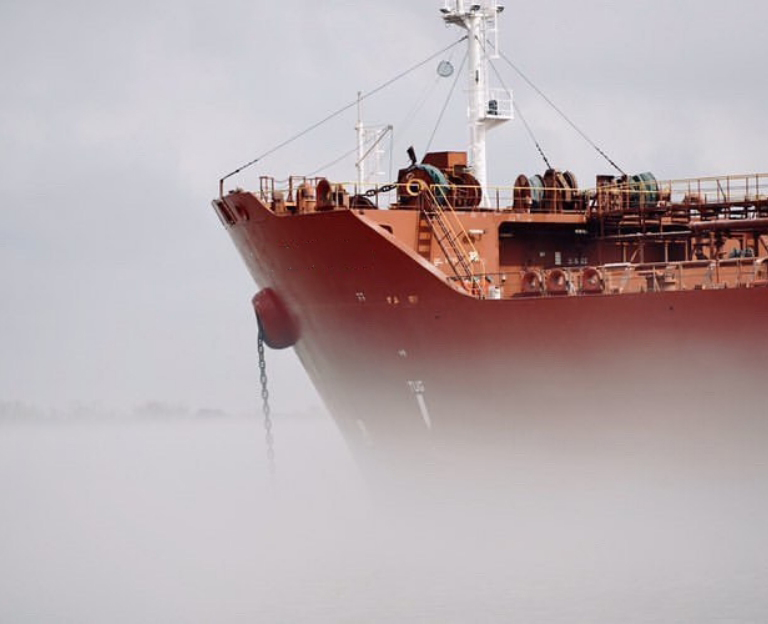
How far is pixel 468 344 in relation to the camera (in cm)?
3247

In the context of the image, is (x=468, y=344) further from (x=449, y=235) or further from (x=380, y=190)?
(x=380, y=190)

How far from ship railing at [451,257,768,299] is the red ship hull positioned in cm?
68

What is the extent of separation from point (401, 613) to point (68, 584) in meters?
6.84

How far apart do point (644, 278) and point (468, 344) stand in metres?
3.59

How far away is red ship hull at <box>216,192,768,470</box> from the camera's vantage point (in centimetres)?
2994

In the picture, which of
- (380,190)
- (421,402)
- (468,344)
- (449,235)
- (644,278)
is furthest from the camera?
(449,235)

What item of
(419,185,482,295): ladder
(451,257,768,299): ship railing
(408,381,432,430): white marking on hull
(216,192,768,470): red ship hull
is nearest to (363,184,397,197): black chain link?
(419,185,482,295): ladder

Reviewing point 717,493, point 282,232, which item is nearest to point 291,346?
point 282,232

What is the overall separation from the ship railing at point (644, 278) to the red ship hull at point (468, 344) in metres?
0.68

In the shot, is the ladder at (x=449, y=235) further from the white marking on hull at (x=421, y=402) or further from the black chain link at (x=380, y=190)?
the white marking on hull at (x=421, y=402)

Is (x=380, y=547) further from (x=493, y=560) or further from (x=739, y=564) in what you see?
(x=739, y=564)

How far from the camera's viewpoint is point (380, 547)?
108ft

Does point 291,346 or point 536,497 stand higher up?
point 291,346

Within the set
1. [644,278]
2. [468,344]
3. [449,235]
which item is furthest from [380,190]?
[644,278]
